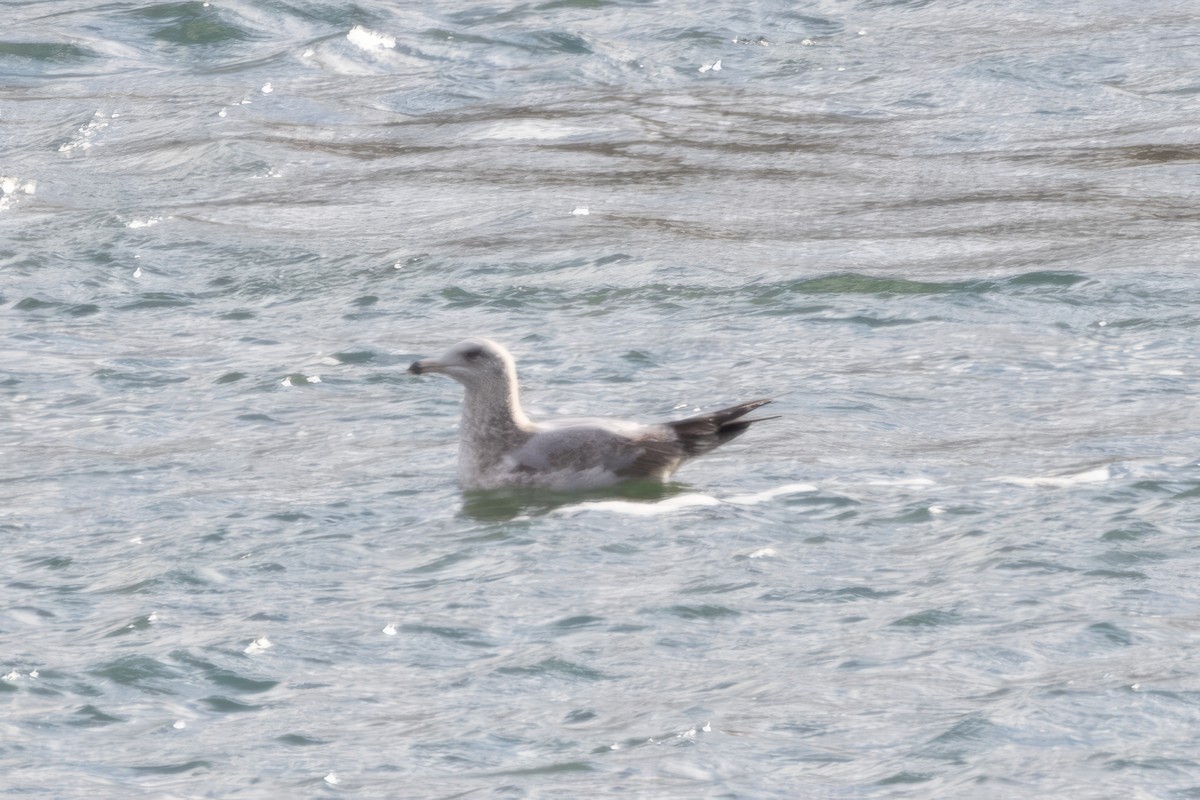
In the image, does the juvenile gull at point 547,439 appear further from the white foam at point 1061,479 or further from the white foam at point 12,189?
the white foam at point 12,189

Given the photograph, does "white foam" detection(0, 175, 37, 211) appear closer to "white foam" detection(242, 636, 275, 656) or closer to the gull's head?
the gull's head

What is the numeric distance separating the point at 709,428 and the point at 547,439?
2.48 ft

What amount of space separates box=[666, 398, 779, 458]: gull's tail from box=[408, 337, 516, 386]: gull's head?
2.94ft

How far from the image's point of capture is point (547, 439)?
10.0m

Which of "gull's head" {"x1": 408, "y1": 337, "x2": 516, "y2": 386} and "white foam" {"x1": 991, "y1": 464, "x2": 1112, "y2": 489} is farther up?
"gull's head" {"x1": 408, "y1": 337, "x2": 516, "y2": 386}

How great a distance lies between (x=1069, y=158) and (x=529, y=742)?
10.8 meters

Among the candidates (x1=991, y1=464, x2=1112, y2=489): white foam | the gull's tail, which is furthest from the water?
the gull's tail

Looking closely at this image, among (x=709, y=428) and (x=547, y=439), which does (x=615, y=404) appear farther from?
(x=709, y=428)

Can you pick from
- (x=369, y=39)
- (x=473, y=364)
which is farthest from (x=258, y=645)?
(x=369, y=39)

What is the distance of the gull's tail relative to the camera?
9.88m

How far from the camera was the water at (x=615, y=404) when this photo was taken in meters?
7.28

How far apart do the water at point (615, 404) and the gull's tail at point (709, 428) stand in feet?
0.73

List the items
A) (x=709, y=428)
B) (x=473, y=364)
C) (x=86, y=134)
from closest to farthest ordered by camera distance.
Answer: (x=709, y=428) < (x=473, y=364) < (x=86, y=134)

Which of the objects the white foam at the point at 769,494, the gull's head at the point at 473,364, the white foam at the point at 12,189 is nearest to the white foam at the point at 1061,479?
the white foam at the point at 769,494
